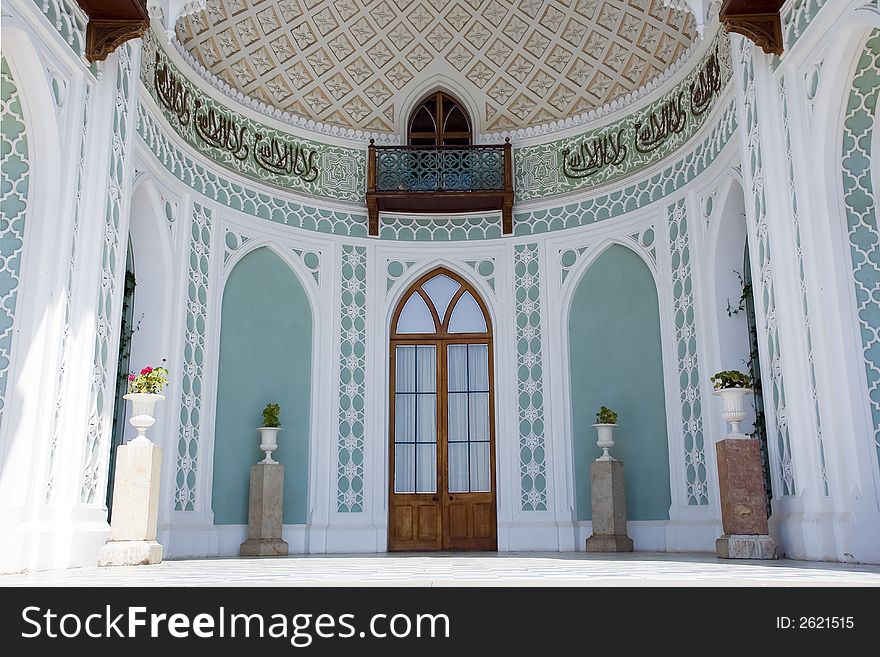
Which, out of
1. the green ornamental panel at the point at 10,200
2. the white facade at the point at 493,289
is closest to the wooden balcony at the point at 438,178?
the white facade at the point at 493,289

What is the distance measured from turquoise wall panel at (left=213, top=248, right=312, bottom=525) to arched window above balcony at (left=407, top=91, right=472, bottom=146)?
271 cm

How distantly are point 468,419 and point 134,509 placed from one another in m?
5.25

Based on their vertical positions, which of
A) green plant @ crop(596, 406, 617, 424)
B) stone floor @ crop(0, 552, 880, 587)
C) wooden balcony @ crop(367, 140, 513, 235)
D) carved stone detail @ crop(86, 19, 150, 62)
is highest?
wooden balcony @ crop(367, 140, 513, 235)

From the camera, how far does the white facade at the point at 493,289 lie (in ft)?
20.6

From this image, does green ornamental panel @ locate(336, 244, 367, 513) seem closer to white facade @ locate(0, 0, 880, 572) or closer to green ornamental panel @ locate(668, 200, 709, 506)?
white facade @ locate(0, 0, 880, 572)

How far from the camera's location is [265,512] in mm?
9750

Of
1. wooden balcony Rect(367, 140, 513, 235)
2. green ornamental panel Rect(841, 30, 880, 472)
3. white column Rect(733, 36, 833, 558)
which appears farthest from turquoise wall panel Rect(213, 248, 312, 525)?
green ornamental panel Rect(841, 30, 880, 472)

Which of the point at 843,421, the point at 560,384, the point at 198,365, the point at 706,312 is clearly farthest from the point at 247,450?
the point at 843,421

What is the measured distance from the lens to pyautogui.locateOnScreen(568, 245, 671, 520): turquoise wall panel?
1009 cm

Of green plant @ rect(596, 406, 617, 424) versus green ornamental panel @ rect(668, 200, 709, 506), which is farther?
green plant @ rect(596, 406, 617, 424)

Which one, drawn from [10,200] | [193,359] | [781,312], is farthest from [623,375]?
[10,200]

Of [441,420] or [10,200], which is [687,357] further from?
[10,200]

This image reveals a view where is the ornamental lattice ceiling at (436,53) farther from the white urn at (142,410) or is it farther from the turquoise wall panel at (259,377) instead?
the white urn at (142,410)

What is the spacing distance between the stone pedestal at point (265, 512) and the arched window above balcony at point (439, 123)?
492 cm
